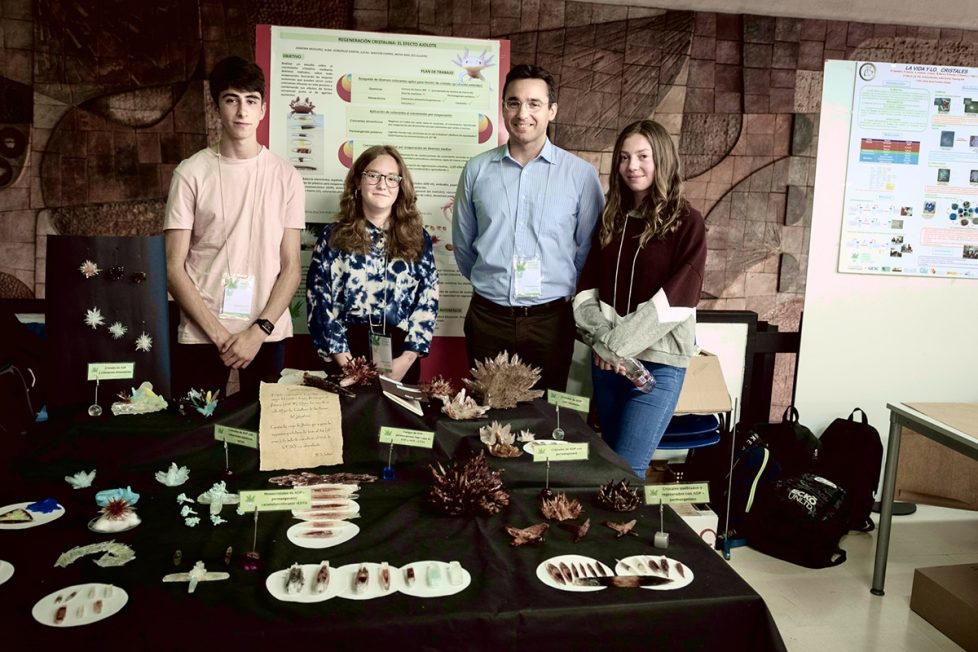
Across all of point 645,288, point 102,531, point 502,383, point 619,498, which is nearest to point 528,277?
point 645,288

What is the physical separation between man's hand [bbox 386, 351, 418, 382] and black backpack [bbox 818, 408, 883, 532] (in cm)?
204

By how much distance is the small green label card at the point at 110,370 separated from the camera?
67.9 inches

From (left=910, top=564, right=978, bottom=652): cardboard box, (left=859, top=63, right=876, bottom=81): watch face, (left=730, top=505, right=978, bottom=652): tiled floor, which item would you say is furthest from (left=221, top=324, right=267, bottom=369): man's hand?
(left=859, top=63, right=876, bottom=81): watch face

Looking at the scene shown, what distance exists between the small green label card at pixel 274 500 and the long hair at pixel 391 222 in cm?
113

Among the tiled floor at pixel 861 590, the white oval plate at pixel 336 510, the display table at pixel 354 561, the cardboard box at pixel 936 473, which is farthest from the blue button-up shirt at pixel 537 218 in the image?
the cardboard box at pixel 936 473

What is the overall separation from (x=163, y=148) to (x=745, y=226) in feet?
9.05

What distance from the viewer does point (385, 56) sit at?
10.2ft

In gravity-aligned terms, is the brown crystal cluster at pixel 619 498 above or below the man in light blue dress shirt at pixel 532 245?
below

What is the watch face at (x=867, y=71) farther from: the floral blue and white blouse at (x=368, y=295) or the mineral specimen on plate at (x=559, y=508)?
the mineral specimen on plate at (x=559, y=508)

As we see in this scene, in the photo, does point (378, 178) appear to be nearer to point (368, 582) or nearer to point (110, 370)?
point (110, 370)

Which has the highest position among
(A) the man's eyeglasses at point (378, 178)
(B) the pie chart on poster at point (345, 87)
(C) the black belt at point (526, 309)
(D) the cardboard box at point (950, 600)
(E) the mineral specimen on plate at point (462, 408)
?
(B) the pie chart on poster at point (345, 87)

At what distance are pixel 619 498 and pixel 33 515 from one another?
1.16 m

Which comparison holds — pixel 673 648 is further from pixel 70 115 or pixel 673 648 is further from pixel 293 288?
pixel 70 115

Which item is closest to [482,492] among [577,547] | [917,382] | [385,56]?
[577,547]
